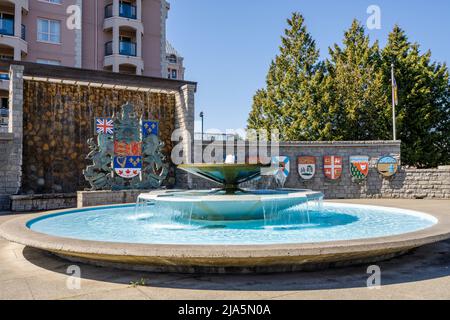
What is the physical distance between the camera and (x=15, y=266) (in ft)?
17.6

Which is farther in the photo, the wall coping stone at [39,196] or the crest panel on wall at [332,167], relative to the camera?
the crest panel on wall at [332,167]

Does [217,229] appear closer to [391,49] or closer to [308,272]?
[308,272]

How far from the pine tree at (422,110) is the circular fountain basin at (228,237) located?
64.7 feet

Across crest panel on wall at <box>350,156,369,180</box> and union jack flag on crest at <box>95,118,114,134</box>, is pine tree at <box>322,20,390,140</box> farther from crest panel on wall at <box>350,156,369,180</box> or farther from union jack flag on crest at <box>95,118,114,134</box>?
union jack flag on crest at <box>95,118,114,134</box>

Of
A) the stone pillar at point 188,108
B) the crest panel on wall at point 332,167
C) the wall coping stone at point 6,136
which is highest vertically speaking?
the stone pillar at point 188,108

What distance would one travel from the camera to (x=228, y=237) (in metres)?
6.14

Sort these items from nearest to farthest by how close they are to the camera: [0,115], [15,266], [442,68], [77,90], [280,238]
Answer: [15,266] → [280,238] → [77,90] → [0,115] → [442,68]

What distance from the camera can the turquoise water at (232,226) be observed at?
6051mm

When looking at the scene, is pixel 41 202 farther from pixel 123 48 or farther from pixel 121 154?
pixel 123 48

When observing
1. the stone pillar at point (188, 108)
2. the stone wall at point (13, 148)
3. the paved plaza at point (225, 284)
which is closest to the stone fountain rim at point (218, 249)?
the paved plaza at point (225, 284)

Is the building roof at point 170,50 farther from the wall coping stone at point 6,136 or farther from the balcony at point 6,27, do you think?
the wall coping stone at point 6,136

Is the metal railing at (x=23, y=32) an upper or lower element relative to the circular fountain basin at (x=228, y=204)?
upper

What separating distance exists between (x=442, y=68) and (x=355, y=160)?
51.6ft


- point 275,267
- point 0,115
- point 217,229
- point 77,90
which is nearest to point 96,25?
point 0,115
